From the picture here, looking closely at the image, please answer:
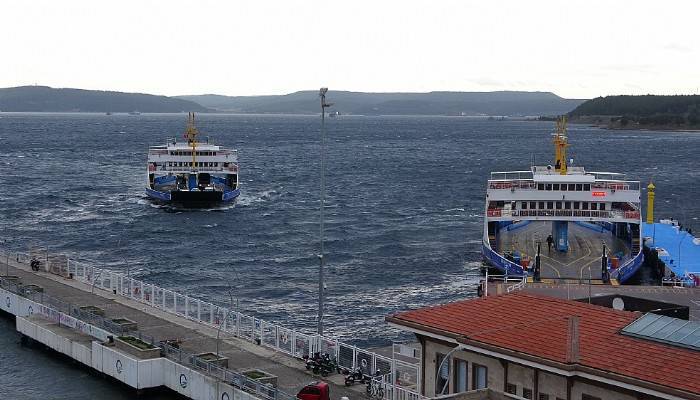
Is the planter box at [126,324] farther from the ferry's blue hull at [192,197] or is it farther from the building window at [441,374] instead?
the ferry's blue hull at [192,197]

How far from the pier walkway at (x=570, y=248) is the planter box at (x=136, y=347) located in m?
29.6

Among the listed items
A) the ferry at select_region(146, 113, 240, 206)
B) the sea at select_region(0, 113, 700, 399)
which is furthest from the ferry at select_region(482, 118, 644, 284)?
the ferry at select_region(146, 113, 240, 206)

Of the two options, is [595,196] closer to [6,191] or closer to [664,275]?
[664,275]

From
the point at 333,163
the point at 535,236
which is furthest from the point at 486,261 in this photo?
the point at 333,163

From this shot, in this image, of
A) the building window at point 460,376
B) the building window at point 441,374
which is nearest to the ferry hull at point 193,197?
the building window at point 441,374

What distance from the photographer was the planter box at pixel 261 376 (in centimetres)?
3422

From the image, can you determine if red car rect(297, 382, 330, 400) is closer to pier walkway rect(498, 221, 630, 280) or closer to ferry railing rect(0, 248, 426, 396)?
ferry railing rect(0, 248, 426, 396)

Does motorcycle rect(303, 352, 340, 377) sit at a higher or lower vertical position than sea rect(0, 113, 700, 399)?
higher

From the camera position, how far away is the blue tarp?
65375 millimetres

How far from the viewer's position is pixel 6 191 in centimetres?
12656

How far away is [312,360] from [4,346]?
1780 centimetres

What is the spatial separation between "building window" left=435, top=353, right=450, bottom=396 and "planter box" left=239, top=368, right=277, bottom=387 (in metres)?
7.00

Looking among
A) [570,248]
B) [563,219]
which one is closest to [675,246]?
[570,248]

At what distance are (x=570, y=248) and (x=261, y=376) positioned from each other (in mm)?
39540
